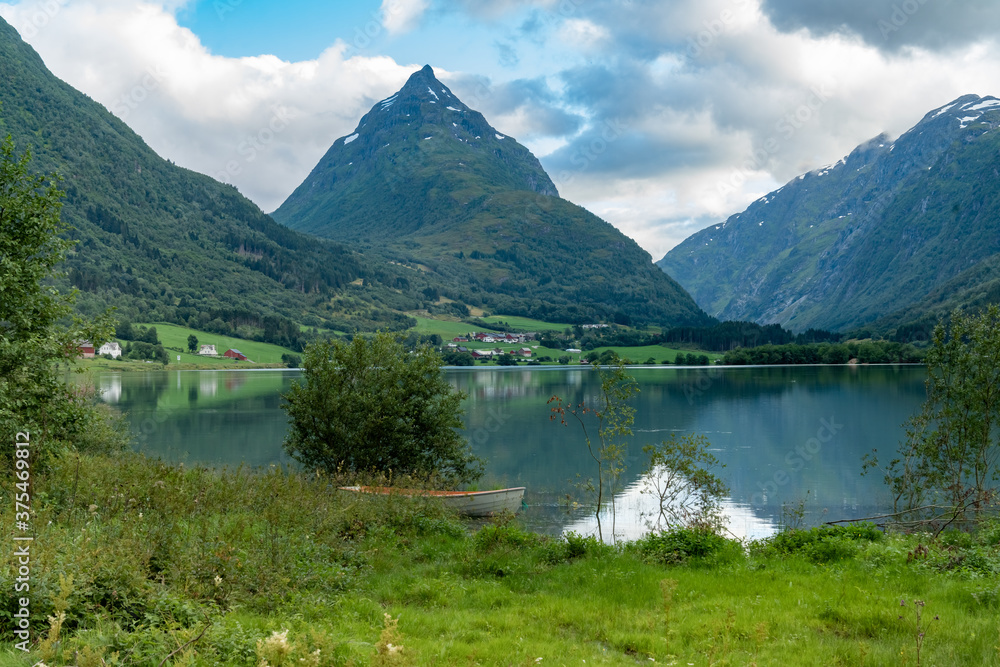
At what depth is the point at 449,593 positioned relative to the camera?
35.8ft

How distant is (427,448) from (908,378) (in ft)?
406

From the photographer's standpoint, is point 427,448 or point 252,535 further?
point 427,448

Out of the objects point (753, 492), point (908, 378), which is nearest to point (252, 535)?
point (753, 492)

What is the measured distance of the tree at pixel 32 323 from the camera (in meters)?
14.5

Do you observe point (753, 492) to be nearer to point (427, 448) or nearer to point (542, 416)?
point (427, 448)

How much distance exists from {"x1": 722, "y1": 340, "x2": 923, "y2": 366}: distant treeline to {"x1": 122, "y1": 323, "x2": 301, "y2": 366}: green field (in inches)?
5399

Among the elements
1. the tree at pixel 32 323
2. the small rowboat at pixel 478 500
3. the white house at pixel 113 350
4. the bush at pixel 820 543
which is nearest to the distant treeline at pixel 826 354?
the white house at pixel 113 350

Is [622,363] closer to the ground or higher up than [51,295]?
closer to the ground

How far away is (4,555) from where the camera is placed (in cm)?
798

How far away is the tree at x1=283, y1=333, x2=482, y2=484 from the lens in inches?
1135

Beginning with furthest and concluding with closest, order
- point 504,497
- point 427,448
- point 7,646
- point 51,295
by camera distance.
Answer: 1. point 427,448
2. point 504,497
3. point 51,295
4. point 7,646

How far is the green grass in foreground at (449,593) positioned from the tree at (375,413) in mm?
13080

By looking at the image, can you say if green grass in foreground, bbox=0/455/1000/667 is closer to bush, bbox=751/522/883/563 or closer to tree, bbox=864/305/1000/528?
bush, bbox=751/522/883/563

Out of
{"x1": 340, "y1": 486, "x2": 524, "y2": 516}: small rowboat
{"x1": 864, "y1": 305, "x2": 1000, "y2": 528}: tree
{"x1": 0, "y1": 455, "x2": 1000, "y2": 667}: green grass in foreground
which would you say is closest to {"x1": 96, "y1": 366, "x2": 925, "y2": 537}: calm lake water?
{"x1": 340, "y1": 486, "x2": 524, "y2": 516}: small rowboat
